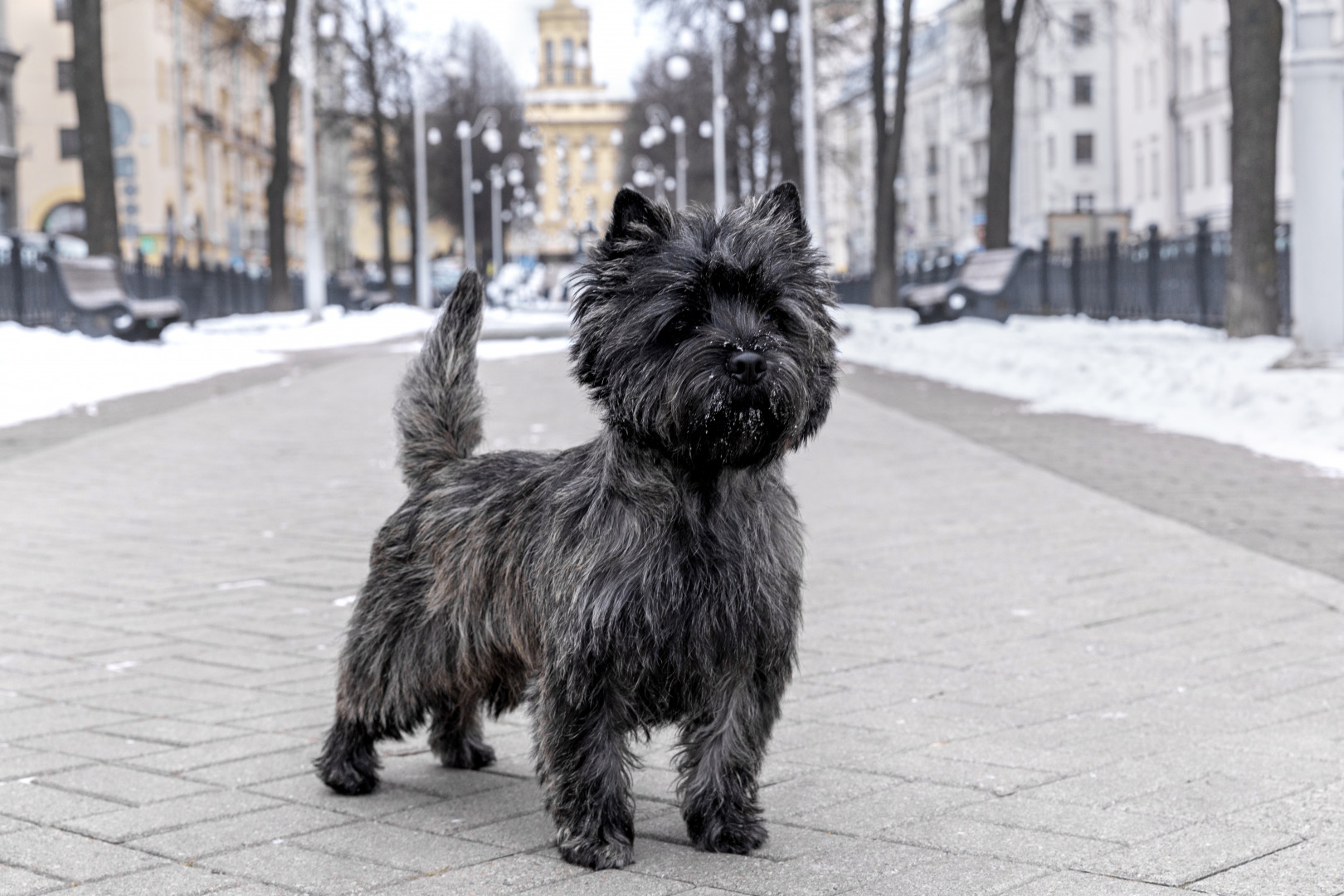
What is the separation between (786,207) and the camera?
10.8 ft

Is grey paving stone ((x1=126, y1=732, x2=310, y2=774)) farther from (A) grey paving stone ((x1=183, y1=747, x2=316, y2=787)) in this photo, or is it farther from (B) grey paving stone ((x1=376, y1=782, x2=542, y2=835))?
(B) grey paving stone ((x1=376, y1=782, x2=542, y2=835))

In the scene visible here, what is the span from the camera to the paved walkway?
3.38m

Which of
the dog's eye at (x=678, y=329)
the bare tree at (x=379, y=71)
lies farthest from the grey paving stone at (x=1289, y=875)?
the bare tree at (x=379, y=71)

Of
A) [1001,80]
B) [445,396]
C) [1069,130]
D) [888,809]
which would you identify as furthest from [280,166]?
[1069,130]

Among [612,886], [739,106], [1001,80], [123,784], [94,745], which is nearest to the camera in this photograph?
[612,886]

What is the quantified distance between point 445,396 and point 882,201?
113 ft

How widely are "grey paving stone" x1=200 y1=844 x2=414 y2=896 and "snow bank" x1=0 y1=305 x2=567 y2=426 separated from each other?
9.04 metres

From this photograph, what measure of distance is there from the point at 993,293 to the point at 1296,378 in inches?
569

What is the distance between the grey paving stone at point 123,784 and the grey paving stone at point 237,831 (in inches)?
10.6

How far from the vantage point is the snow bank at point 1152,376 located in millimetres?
11117

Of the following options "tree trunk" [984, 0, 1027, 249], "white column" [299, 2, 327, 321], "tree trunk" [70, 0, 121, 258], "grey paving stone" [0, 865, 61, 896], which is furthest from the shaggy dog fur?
"white column" [299, 2, 327, 321]

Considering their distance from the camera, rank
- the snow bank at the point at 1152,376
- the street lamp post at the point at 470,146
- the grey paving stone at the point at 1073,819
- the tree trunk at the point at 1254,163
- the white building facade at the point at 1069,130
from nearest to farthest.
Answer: the grey paving stone at the point at 1073,819 < the snow bank at the point at 1152,376 < the tree trunk at the point at 1254,163 < the white building facade at the point at 1069,130 < the street lamp post at the point at 470,146

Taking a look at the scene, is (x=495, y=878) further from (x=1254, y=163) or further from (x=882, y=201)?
(x=882, y=201)

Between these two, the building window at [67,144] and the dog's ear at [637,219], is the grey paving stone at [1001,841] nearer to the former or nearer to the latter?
the dog's ear at [637,219]
